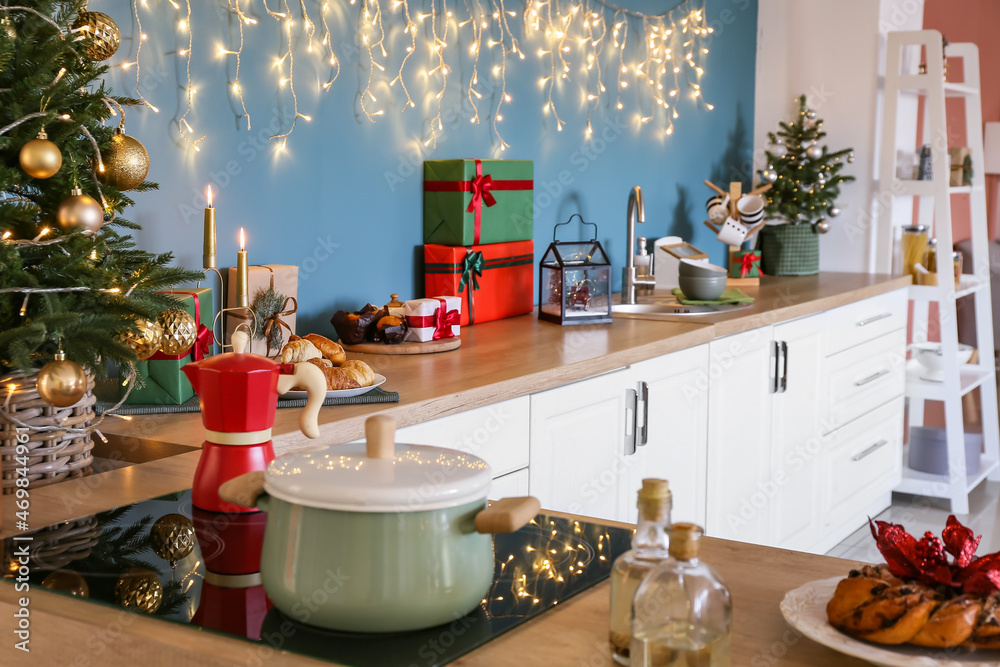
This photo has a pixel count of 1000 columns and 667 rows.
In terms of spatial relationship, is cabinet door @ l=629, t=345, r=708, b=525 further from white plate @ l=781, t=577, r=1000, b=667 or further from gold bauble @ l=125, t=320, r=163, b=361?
white plate @ l=781, t=577, r=1000, b=667

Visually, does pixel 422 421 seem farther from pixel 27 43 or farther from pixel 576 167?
pixel 576 167

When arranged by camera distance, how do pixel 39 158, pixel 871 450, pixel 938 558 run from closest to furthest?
pixel 938 558
pixel 39 158
pixel 871 450

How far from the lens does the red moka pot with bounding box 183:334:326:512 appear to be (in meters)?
1.00

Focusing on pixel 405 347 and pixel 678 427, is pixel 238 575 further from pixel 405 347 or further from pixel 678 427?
pixel 678 427

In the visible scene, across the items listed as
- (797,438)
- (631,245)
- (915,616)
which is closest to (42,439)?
(915,616)

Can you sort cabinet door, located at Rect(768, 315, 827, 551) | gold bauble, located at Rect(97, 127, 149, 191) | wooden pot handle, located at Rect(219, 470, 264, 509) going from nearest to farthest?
wooden pot handle, located at Rect(219, 470, 264, 509), gold bauble, located at Rect(97, 127, 149, 191), cabinet door, located at Rect(768, 315, 827, 551)

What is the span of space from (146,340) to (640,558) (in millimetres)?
814

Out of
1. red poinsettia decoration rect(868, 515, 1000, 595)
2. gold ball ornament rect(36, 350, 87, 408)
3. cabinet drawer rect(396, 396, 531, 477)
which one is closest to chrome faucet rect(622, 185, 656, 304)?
cabinet drawer rect(396, 396, 531, 477)

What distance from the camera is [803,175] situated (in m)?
3.86

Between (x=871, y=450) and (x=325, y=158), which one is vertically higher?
(x=325, y=158)

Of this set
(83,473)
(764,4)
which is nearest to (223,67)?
(83,473)

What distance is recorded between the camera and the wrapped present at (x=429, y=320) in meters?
2.15

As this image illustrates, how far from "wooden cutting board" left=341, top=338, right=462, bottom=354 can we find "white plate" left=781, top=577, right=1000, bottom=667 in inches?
53.6

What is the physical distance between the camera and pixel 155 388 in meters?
1.55
